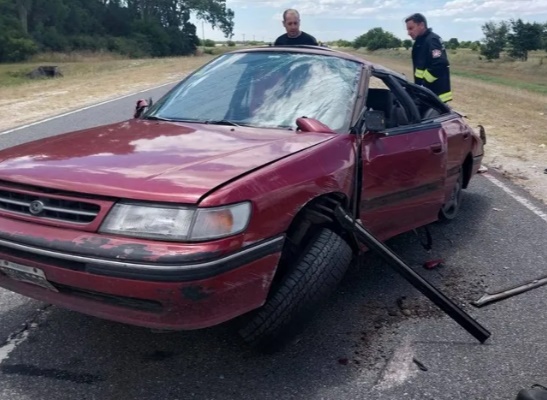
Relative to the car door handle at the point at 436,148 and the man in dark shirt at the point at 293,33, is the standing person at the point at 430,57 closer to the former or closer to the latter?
the man in dark shirt at the point at 293,33

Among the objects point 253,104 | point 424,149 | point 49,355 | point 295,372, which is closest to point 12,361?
point 49,355

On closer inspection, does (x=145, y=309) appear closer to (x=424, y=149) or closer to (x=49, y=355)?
(x=49, y=355)

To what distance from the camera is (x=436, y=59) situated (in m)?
8.34

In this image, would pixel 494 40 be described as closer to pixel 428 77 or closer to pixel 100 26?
pixel 100 26

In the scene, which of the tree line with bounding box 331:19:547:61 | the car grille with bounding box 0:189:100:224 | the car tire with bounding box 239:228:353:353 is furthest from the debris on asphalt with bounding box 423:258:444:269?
the tree line with bounding box 331:19:547:61

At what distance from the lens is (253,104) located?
14.4ft

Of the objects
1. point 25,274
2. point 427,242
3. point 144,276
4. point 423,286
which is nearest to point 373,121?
point 423,286

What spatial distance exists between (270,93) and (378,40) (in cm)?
10197

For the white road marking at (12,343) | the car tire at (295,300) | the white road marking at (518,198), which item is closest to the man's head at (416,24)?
the white road marking at (518,198)

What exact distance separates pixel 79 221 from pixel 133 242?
0.31 metres

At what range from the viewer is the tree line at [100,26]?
68.4m

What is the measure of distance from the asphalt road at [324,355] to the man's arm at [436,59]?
426 centimetres

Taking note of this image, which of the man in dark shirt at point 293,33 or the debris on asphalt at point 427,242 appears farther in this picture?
the man in dark shirt at point 293,33

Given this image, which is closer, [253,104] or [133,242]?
[133,242]
